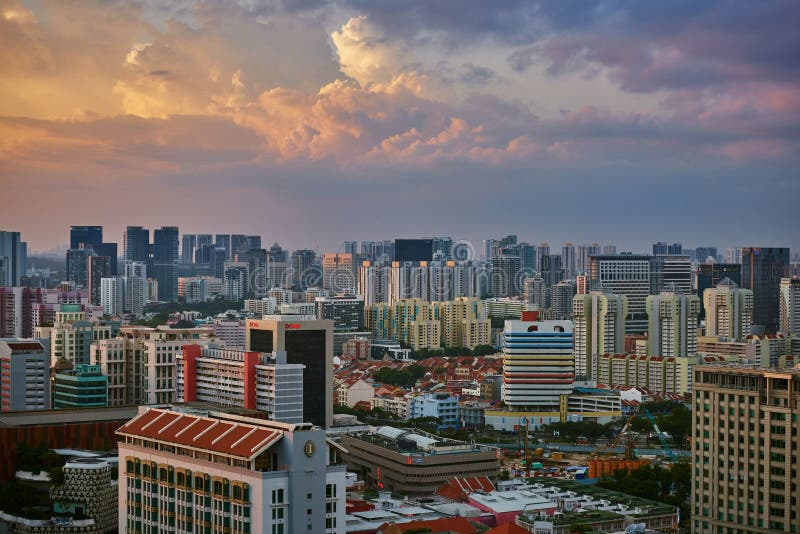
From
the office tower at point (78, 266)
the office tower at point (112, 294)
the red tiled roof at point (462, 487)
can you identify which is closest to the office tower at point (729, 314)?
the red tiled roof at point (462, 487)

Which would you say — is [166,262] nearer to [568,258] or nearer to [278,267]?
[278,267]

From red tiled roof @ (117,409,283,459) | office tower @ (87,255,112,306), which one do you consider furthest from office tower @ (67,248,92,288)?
red tiled roof @ (117,409,283,459)

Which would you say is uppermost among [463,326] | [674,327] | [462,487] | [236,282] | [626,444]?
[236,282]

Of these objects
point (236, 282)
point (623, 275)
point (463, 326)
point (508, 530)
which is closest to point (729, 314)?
point (623, 275)

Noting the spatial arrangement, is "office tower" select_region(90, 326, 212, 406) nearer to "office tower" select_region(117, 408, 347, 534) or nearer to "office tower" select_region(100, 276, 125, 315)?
"office tower" select_region(117, 408, 347, 534)

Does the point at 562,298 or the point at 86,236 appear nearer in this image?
the point at 562,298

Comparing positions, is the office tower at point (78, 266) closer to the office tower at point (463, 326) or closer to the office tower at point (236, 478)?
the office tower at point (463, 326)
